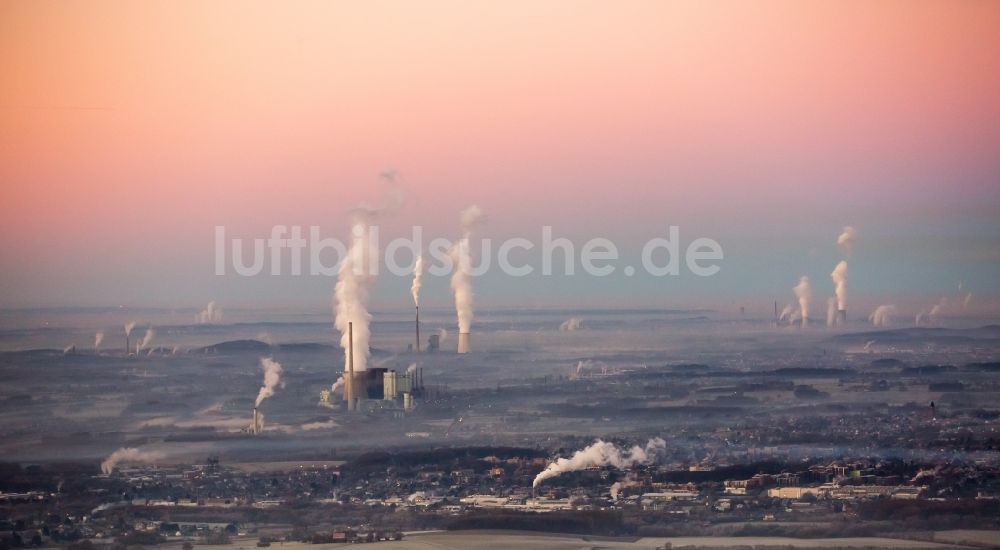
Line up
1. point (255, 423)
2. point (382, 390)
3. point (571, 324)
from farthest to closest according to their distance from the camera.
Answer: point (571, 324) < point (382, 390) < point (255, 423)

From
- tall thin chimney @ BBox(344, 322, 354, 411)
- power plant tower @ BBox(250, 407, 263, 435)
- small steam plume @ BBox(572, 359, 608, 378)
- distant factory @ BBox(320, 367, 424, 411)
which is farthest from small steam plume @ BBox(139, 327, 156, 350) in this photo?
small steam plume @ BBox(572, 359, 608, 378)

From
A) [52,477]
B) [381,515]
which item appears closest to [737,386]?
[381,515]

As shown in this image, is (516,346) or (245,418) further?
(516,346)

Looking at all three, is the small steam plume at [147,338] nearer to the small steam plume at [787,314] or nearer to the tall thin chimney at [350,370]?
the tall thin chimney at [350,370]

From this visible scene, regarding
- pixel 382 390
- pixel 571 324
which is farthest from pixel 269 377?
pixel 571 324

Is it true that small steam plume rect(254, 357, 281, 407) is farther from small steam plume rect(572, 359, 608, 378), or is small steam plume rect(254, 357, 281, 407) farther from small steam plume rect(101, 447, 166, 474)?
small steam plume rect(572, 359, 608, 378)

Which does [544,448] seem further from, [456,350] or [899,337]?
[899,337]

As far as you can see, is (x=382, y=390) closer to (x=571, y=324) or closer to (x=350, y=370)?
(x=350, y=370)
